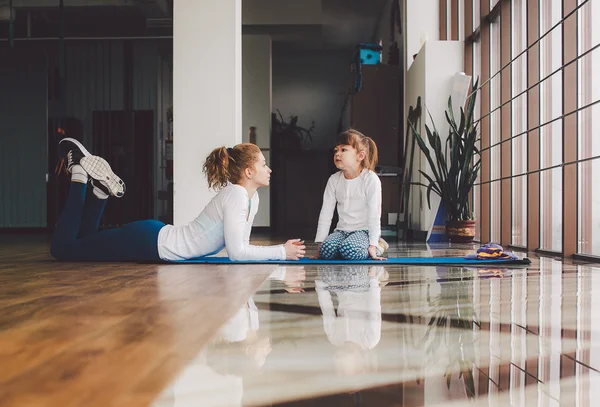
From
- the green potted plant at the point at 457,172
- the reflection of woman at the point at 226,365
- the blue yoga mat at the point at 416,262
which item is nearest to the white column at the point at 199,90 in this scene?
the green potted plant at the point at 457,172

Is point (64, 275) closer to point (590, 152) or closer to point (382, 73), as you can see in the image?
point (590, 152)

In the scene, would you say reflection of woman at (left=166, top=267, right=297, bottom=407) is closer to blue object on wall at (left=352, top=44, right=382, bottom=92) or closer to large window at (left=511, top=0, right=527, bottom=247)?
large window at (left=511, top=0, right=527, bottom=247)

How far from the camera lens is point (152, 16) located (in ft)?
27.1

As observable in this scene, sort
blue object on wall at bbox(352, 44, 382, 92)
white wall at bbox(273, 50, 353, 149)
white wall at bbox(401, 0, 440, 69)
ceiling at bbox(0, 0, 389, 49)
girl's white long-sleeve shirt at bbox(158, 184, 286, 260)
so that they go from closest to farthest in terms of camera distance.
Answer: girl's white long-sleeve shirt at bbox(158, 184, 286, 260)
white wall at bbox(401, 0, 440, 69)
blue object on wall at bbox(352, 44, 382, 92)
ceiling at bbox(0, 0, 389, 49)
white wall at bbox(273, 50, 353, 149)

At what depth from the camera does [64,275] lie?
95.2 inches

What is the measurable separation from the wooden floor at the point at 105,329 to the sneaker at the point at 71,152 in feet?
2.52

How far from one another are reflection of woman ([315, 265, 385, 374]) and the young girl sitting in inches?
28.1

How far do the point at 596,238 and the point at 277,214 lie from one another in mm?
6057

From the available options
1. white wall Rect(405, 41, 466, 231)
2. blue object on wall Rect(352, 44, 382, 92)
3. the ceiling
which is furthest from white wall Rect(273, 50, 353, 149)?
white wall Rect(405, 41, 466, 231)

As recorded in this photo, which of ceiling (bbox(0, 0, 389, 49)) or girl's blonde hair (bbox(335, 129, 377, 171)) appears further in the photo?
ceiling (bbox(0, 0, 389, 49))

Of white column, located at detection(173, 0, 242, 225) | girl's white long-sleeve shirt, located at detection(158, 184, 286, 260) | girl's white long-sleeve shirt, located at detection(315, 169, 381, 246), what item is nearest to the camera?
girl's white long-sleeve shirt, located at detection(158, 184, 286, 260)

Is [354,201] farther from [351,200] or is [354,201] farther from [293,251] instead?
[293,251]

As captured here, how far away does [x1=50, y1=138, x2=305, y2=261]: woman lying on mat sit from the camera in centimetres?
279

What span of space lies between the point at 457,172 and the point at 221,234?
2669 millimetres
